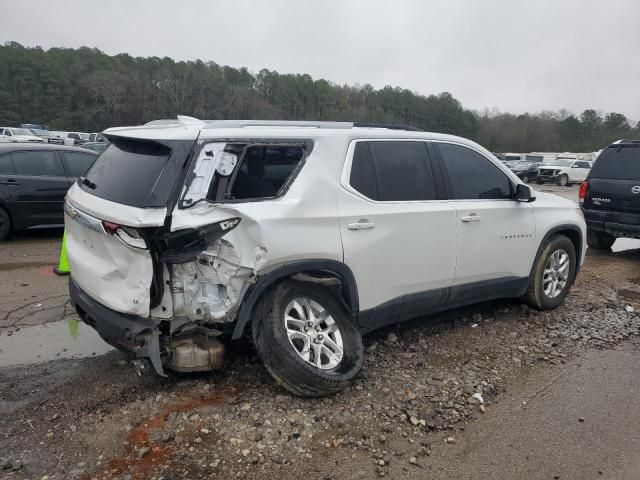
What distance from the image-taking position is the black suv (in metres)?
8.13

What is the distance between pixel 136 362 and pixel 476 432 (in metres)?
2.17

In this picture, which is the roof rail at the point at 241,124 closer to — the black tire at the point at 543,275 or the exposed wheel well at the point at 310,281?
the exposed wheel well at the point at 310,281

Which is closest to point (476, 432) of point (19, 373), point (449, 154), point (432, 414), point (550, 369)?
point (432, 414)

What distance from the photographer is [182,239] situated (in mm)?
3062

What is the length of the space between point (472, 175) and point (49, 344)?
3.89 metres

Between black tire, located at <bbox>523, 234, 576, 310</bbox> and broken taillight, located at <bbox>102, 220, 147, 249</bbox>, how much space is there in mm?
3759

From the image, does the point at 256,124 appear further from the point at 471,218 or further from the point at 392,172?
the point at 471,218

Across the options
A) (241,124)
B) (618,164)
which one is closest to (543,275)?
(241,124)

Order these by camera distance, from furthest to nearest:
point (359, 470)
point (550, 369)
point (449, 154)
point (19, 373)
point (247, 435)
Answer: point (449, 154) → point (550, 369) → point (19, 373) → point (247, 435) → point (359, 470)

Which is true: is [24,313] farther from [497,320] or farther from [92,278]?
[497,320]

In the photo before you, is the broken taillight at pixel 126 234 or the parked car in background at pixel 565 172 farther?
the parked car in background at pixel 565 172

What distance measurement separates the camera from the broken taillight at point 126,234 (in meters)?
2.99

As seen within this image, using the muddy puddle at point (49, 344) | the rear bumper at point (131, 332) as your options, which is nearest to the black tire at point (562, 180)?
the muddy puddle at point (49, 344)

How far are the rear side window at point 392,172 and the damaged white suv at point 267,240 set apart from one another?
0.01 meters
